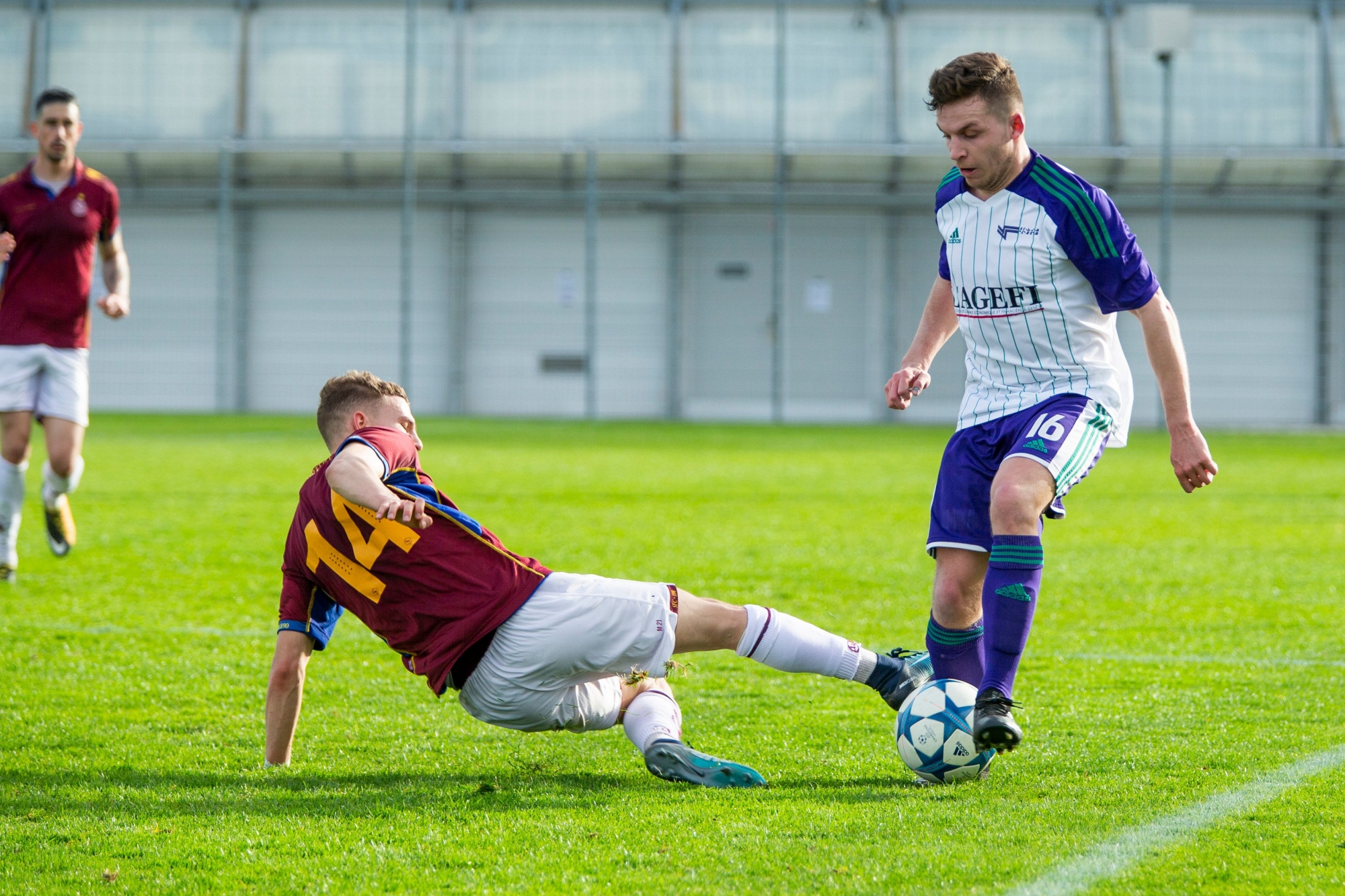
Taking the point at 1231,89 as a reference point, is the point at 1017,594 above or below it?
below

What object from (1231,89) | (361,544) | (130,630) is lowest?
(130,630)

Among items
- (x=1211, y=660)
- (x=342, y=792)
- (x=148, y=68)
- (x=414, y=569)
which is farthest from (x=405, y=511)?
(x=148, y=68)

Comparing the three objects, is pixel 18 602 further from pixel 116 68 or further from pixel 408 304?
pixel 116 68

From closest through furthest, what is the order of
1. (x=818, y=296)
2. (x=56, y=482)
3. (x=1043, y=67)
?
(x=56, y=482) < (x=1043, y=67) < (x=818, y=296)

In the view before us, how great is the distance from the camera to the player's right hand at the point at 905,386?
3514 millimetres

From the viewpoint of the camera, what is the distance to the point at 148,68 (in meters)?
23.6

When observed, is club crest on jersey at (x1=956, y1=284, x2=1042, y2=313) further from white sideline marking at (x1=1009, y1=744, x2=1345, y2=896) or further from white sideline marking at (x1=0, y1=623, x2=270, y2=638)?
white sideline marking at (x1=0, y1=623, x2=270, y2=638)

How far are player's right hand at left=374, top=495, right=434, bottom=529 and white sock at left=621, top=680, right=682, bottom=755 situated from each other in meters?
0.73

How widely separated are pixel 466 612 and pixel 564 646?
0.72 feet

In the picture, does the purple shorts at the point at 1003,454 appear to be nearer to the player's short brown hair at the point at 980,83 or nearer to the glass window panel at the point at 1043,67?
the player's short brown hair at the point at 980,83

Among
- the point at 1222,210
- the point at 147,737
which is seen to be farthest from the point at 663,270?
the point at 147,737

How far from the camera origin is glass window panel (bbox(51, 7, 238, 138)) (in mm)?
23484

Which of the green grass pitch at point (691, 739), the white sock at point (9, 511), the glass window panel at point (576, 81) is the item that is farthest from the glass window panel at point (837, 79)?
the white sock at point (9, 511)

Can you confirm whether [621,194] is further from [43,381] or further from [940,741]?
[940,741]
